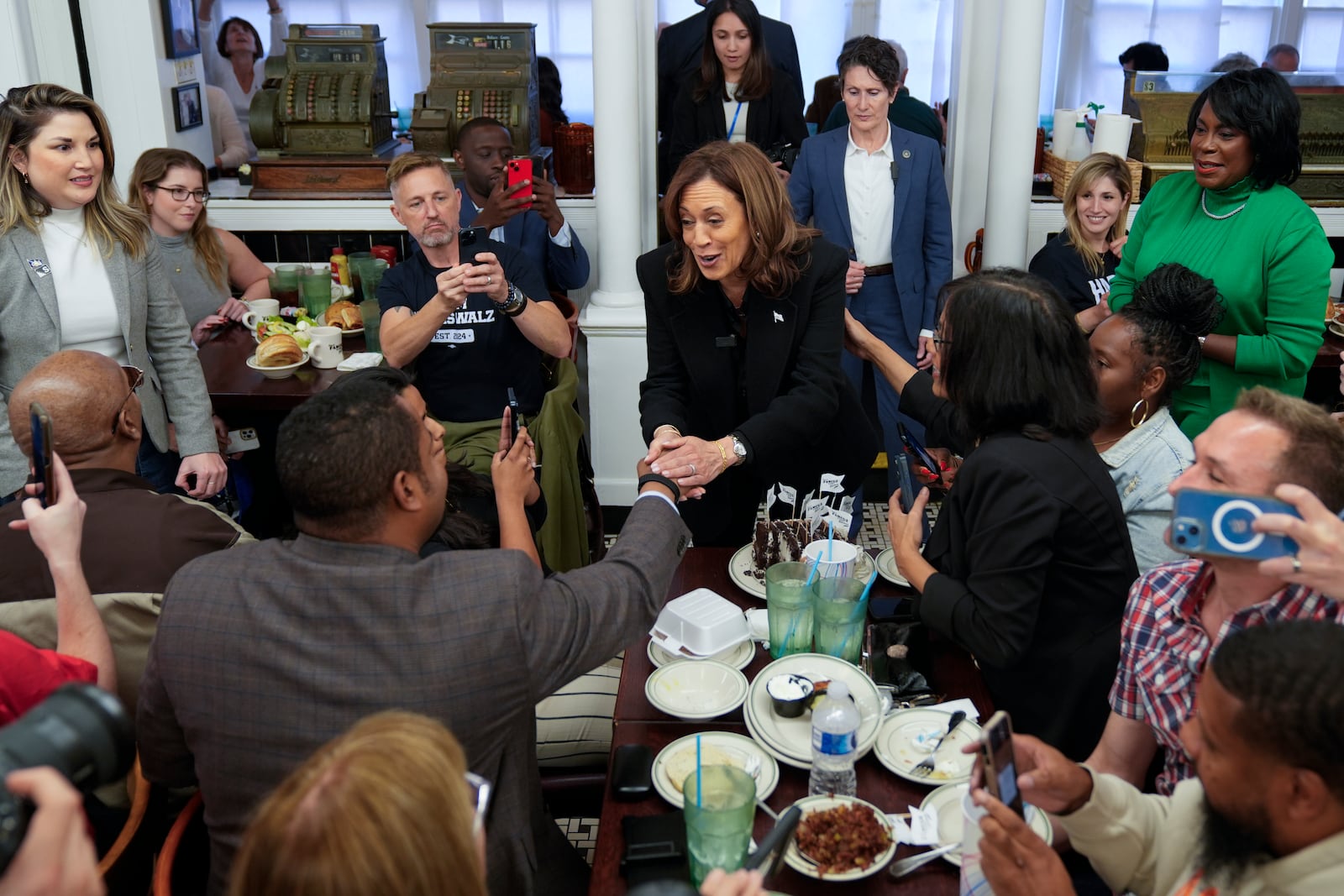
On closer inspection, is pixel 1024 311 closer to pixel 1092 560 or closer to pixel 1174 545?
pixel 1092 560

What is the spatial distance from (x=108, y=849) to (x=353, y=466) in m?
0.77

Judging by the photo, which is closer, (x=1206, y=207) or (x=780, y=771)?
(x=780, y=771)

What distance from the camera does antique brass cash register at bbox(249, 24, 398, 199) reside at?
4.41 m

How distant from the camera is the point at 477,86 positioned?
14.7ft

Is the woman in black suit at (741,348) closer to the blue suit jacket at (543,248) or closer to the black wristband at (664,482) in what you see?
the black wristband at (664,482)

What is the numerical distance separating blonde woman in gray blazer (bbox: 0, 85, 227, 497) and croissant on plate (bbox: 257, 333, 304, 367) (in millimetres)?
421

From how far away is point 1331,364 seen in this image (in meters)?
3.59

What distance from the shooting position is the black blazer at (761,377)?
2.65 m

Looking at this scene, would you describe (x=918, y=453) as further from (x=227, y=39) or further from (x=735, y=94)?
(x=227, y=39)

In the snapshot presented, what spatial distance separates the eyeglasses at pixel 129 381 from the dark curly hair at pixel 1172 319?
2106 mm

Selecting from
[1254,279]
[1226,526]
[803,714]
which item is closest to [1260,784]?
[1226,526]

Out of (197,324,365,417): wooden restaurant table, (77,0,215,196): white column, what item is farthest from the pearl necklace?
(77,0,215,196): white column

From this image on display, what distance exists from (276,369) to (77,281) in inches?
27.0

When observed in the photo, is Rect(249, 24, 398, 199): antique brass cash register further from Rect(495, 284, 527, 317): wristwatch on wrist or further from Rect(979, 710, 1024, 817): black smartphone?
Rect(979, 710, 1024, 817): black smartphone
